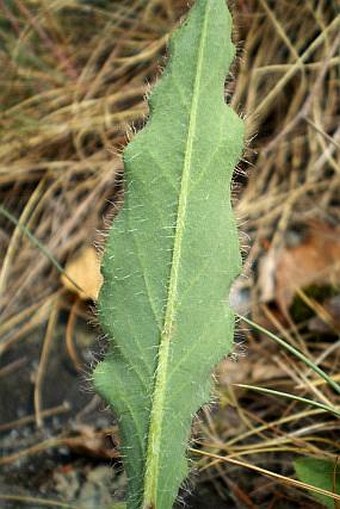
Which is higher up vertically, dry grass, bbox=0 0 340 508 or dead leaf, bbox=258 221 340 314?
dry grass, bbox=0 0 340 508

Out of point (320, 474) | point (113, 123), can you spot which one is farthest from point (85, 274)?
point (320, 474)

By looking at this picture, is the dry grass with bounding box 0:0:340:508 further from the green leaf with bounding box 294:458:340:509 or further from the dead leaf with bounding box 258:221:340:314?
the green leaf with bounding box 294:458:340:509

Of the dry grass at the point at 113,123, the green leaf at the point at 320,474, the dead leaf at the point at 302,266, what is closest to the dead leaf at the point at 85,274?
the dry grass at the point at 113,123

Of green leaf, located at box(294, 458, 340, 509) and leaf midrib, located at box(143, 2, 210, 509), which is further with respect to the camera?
green leaf, located at box(294, 458, 340, 509)

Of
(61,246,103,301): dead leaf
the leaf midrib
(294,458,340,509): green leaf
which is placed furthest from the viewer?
(61,246,103,301): dead leaf

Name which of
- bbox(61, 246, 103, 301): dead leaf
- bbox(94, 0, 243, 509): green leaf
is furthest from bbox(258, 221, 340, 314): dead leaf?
bbox(94, 0, 243, 509): green leaf

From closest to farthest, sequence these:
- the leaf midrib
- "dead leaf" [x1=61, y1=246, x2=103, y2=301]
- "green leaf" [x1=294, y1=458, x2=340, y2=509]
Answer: the leaf midrib
"green leaf" [x1=294, y1=458, x2=340, y2=509]
"dead leaf" [x1=61, y1=246, x2=103, y2=301]

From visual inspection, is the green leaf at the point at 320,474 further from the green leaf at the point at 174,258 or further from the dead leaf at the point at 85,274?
the dead leaf at the point at 85,274

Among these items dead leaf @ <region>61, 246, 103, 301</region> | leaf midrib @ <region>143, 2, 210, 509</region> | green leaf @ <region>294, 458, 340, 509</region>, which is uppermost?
leaf midrib @ <region>143, 2, 210, 509</region>
